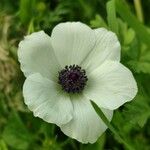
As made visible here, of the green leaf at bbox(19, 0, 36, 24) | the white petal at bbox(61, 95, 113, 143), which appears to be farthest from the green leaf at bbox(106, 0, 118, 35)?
the green leaf at bbox(19, 0, 36, 24)

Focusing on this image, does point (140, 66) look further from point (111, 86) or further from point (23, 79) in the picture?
point (23, 79)

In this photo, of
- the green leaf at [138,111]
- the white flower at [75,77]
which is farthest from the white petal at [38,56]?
the green leaf at [138,111]

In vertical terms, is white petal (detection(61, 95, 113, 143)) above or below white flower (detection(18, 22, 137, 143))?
below

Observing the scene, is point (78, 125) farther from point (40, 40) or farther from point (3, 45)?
point (3, 45)

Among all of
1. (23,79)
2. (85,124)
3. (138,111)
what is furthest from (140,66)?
(23,79)

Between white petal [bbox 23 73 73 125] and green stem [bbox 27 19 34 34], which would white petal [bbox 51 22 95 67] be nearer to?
white petal [bbox 23 73 73 125]
